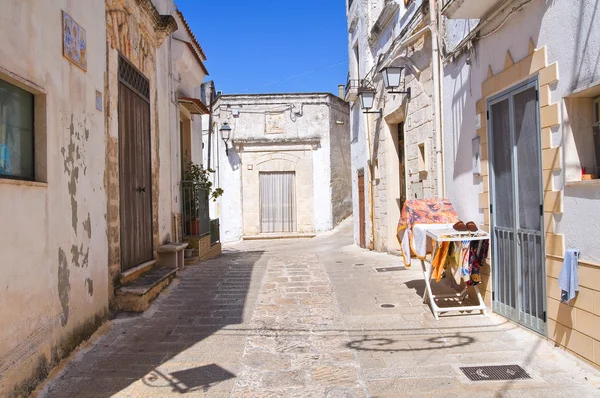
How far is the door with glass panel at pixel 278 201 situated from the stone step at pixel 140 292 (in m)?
12.0

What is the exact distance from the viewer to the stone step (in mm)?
5328

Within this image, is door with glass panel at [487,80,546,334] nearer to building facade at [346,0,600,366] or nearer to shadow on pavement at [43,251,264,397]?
building facade at [346,0,600,366]

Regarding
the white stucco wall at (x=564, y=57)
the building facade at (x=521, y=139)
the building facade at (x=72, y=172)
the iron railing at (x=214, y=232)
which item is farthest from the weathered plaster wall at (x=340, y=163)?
the white stucco wall at (x=564, y=57)

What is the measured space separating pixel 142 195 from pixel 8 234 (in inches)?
142

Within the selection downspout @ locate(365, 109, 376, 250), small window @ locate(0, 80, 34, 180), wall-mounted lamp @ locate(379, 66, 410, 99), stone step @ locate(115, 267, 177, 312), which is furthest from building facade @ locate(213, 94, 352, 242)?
small window @ locate(0, 80, 34, 180)

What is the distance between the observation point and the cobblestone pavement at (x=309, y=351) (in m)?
3.42

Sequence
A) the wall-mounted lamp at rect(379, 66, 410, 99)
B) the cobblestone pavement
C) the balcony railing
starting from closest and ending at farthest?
the cobblestone pavement → the wall-mounted lamp at rect(379, 66, 410, 99) → the balcony railing

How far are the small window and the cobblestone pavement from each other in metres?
1.50

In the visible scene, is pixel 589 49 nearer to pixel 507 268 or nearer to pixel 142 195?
pixel 507 268

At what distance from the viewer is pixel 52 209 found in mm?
3752

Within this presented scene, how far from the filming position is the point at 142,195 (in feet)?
21.8

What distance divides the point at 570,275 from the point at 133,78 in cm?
529

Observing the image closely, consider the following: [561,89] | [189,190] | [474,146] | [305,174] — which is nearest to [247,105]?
[305,174]

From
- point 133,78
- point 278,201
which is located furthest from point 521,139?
point 278,201
